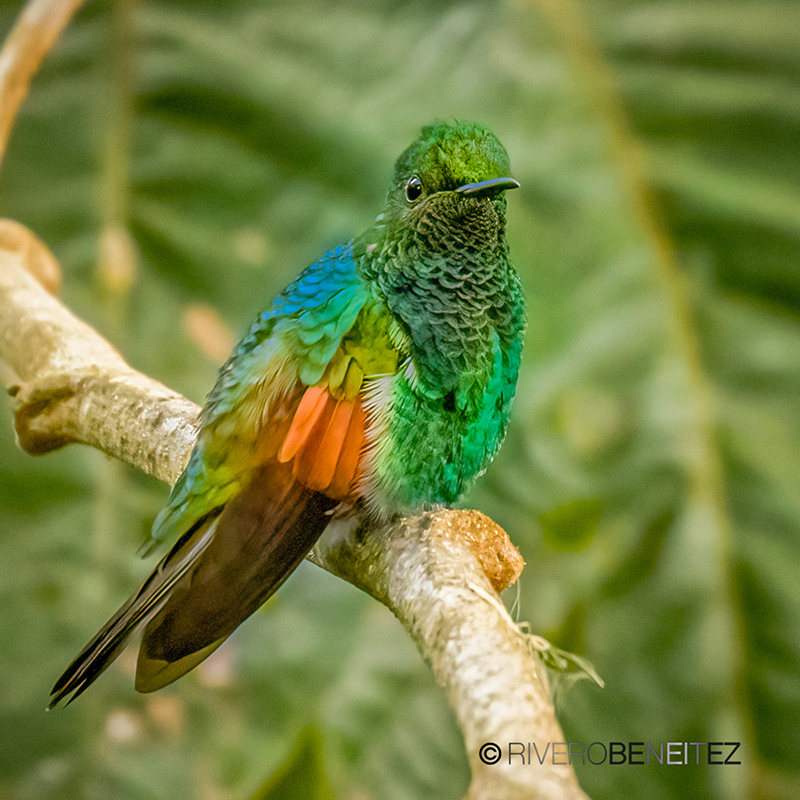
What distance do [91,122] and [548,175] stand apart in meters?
0.99

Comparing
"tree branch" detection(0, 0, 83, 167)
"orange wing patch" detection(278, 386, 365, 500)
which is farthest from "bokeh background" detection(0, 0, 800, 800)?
"orange wing patch" detection(278, 386, 365, 500)

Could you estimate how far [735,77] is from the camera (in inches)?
48.5

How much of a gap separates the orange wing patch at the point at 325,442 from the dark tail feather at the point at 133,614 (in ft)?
0.35

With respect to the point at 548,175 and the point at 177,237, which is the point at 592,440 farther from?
the point at 177,237

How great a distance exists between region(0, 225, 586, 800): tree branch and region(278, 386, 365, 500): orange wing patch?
80mm

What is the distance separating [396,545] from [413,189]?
438mm

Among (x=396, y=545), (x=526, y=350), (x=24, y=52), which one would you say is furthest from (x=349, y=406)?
(x=24, y=52)

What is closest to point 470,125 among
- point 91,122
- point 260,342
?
point 260,342

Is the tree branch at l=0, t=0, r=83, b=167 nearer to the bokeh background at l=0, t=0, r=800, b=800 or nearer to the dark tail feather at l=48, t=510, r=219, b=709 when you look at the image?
the bokeh background at l=0, t=0, r=800, b=800

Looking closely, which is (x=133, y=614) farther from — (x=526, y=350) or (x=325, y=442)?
(x=526, y=350)

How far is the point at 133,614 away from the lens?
0.71 metres

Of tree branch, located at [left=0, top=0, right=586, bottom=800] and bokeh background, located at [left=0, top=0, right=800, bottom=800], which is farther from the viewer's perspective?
bokeh background, located at [left=0, top=0, right=800, bottom=800]

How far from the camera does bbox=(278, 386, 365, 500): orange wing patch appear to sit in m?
0.73

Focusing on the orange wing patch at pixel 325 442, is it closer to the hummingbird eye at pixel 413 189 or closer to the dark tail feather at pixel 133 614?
the dark tail feather at pixel 133 614
